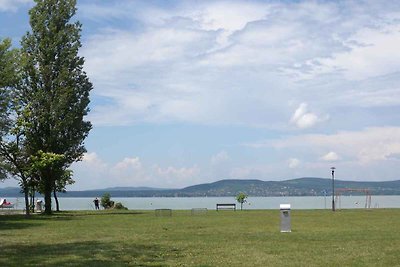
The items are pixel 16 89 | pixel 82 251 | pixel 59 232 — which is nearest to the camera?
pixel 82 251

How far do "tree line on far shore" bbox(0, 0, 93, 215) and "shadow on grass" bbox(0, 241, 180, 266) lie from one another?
25252 mm

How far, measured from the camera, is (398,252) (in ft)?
56.6

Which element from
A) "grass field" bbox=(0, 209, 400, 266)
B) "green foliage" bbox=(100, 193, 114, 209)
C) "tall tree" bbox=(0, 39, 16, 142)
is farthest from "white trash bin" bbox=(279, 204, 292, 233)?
"green foliage" bbox=(100, 193, 114, 209)

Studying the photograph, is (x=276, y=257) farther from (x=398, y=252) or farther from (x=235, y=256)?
(x=398, y=252)

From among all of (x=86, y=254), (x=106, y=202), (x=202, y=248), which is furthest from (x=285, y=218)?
A: (x=106, y=202)

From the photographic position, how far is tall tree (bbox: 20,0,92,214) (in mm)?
44656

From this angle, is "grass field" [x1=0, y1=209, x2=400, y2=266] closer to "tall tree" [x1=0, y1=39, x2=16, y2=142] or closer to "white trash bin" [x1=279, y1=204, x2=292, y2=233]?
"white trash bin" [x1=279, y1=204, x2=292, y2=233]

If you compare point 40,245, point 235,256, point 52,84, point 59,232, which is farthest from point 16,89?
point 235,256

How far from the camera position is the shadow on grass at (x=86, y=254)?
15203 millimetres

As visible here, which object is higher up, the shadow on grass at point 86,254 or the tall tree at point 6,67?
the tall tree at point 6,67

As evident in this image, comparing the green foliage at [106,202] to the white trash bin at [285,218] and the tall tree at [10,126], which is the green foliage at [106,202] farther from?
the white trash bin at [285,218]

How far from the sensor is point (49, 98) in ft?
147

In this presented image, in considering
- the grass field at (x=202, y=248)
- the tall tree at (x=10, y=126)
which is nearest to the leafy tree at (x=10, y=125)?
the tall tree at (x=10, y=126)

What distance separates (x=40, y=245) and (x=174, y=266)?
705 centimetres
